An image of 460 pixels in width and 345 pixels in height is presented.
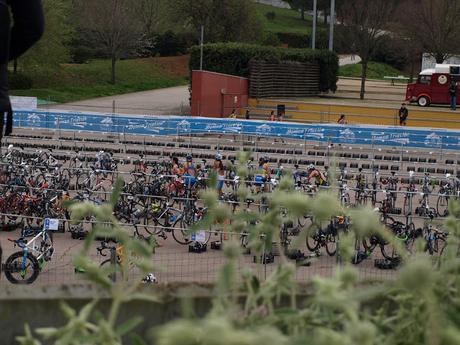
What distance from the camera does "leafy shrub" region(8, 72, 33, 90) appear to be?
4844 centimetres

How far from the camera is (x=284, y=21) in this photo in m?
90.9

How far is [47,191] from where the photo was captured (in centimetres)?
1861

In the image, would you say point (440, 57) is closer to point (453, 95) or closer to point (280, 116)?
point (453, 95)

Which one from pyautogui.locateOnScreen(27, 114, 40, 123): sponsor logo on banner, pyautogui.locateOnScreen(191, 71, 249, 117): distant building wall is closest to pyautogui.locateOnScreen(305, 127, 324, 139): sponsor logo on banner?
pyautogui.locateOnScreen(27, 114, 40, 123): sponsor logo on banner

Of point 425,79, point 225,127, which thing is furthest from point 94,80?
point 225,127

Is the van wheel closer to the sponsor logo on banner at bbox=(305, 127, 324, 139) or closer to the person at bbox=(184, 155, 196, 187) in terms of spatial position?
the sponsor logo on banner at bbox=(305, 127, 324, 139)

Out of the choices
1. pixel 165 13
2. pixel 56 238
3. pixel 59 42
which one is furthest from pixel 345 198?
pixel 165 13

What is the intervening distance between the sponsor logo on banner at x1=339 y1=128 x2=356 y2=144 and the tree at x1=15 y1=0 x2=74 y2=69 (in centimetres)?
2364

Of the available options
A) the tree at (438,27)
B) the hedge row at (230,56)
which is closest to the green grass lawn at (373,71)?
the tree at (438,27)

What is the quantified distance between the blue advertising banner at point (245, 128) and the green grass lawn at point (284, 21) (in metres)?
53.4

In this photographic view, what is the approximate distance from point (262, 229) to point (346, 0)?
57.9 metres

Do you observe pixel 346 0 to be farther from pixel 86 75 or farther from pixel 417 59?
pixel 86 75

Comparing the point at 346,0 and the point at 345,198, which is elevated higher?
the point at 346,0

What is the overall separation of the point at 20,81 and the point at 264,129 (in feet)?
80.3
